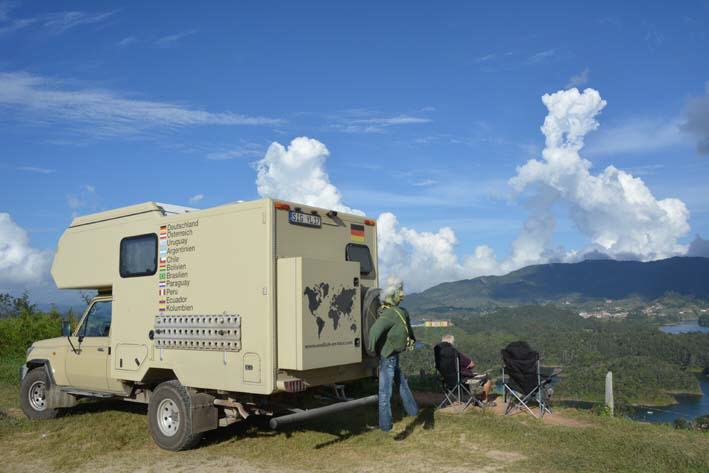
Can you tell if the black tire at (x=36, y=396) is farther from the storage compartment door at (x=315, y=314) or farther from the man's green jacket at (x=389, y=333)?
the man's green jacket at (x=389, y=333)

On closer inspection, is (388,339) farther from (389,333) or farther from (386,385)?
(386,385)

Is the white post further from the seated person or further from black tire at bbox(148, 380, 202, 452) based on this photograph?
black tire at bbox(148, 380, 202, 452)

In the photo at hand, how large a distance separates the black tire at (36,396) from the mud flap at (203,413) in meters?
3.70

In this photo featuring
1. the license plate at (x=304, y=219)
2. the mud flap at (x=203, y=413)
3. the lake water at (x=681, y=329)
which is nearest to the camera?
the license plate at (x=304, y=219)

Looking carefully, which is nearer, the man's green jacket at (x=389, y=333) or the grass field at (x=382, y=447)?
the grass field at (x=382, y=447)

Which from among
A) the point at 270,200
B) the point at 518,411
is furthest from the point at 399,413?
the point at 270,200

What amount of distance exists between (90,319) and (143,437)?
201 centimetres

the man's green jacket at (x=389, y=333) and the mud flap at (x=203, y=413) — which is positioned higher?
the man's green jacket at (x=389, y=333)

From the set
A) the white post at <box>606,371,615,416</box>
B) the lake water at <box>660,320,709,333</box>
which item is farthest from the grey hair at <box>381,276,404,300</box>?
the lake water at <box>660,320,709,333</box>

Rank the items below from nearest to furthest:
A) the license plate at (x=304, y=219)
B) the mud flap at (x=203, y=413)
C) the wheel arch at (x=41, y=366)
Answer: the license plate at (x=304, y=219), the mud flap at (x=203, y=413), the wheel arch at (x=41, y=366)

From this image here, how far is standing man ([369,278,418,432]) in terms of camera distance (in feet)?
23.6

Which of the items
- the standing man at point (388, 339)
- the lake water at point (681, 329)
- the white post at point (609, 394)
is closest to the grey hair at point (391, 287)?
the standing man at point (388, 339)

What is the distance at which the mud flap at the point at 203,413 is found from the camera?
7009mm

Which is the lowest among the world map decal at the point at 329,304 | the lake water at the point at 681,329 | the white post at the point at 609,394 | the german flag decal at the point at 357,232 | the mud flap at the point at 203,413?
the lake water at the point at 681,329
